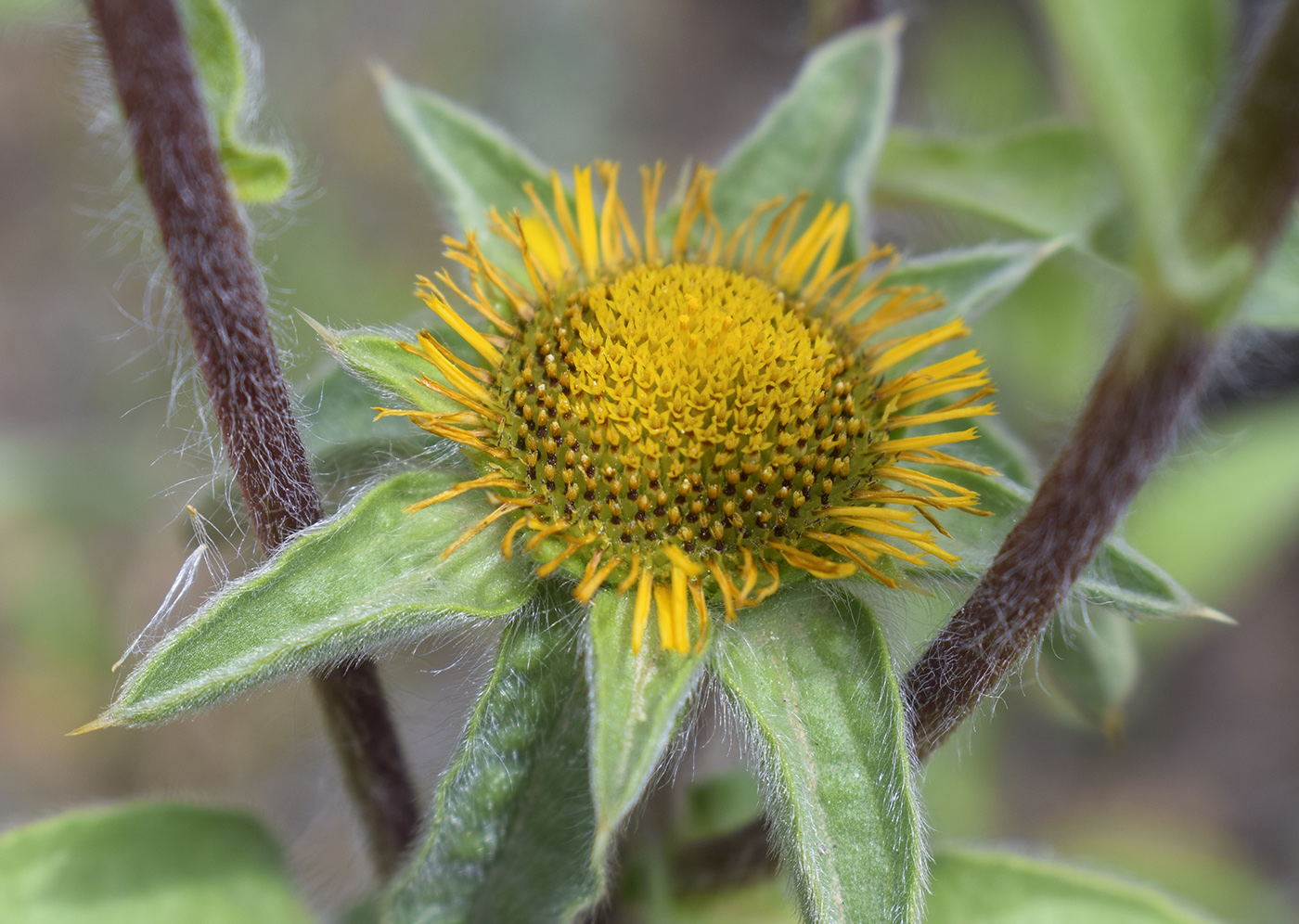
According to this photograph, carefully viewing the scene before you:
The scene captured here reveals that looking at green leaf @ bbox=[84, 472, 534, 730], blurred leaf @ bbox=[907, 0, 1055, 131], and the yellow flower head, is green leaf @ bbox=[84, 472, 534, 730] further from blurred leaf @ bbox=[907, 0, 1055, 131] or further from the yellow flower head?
blurred leaf @ bbox=[907, 0, 1055, 131]

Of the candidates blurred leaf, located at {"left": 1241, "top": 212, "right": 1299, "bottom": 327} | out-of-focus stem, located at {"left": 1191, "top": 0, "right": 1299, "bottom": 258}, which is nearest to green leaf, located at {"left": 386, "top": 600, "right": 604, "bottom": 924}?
out-of-focus stem, located at {"left": 1191, "top": 0, "right": 1299, "bottom": 258}

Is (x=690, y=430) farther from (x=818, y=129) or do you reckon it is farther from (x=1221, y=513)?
(x=1221, y=513)

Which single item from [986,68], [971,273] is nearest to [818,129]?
[971,273]

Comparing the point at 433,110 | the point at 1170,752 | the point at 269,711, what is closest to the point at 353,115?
the point at 269,711

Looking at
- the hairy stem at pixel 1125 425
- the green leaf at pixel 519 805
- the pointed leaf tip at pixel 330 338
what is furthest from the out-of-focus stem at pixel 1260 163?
the pointed leaf tip at pixel 330 338

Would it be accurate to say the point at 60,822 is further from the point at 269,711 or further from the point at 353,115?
the point at 353,115

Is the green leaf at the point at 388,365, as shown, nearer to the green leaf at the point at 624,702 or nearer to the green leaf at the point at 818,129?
the green leaf at the point at 624,702
